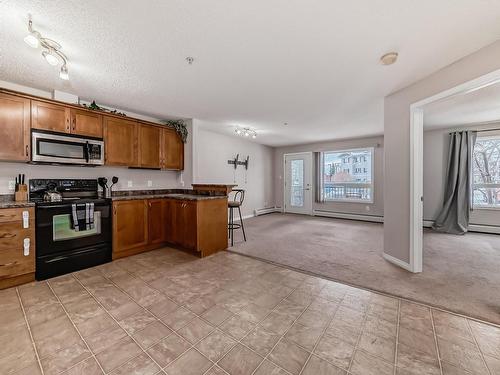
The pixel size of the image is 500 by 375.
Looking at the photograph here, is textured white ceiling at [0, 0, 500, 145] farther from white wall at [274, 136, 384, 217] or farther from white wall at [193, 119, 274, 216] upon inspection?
white wall at [274, 136, 384, 217]

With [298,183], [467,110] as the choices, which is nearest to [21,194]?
[298,183]

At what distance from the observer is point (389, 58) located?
2.14m

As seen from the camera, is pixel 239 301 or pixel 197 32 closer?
pixel 197 32

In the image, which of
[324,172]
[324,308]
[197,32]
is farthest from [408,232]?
[324,172]

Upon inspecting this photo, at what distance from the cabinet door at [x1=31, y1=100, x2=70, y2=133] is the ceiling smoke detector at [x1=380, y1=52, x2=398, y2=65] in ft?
12.9

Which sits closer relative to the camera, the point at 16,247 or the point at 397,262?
the point at 16,247

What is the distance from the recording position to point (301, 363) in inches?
54.3

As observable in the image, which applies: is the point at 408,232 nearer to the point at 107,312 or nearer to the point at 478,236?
the point at 478,236

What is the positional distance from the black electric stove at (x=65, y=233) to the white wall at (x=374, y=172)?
5687mm

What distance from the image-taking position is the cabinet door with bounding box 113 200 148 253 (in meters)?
3.15

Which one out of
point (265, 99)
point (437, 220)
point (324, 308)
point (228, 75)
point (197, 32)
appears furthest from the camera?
point (437, 220)

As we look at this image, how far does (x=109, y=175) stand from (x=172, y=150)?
3.79ft

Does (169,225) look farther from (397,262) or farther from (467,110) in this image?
(467,110)

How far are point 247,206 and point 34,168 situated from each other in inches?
188
